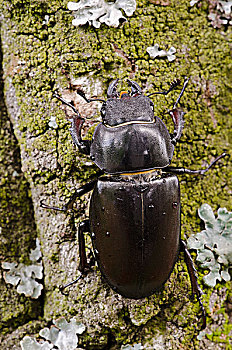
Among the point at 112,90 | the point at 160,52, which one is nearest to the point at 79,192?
the point at 112,90

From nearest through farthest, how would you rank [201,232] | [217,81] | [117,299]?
1. [117,299]
2. [201,232]
3. [217,81]

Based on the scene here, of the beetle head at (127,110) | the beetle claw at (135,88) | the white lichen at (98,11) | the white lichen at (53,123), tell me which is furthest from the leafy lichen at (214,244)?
the white lichen at (98,11)

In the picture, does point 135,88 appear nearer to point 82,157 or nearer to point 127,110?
point 127,110

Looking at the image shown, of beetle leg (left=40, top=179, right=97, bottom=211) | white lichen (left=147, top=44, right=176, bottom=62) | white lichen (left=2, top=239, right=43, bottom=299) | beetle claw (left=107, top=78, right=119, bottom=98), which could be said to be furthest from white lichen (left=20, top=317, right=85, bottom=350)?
white lichen (left=147, top=44, right=176, bottom=62)

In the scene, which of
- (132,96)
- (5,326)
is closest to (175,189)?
(132,96)

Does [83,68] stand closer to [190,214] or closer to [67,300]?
[190,214]

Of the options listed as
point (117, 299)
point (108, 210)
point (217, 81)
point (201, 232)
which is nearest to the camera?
point (108, 210)

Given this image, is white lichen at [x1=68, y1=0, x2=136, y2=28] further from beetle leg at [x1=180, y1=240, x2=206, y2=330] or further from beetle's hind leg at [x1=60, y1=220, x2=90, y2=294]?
beetle leg at [x1=180, y1=240, x2=206, y2=330]
